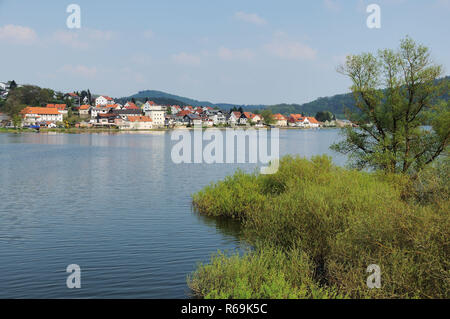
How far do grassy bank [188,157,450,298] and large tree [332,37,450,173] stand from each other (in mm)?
11602

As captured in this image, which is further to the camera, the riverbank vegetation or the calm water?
the calm water

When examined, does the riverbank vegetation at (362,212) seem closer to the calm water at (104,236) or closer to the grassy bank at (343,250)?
the grassy bank at (343,250)

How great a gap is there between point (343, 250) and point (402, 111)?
2226 centimetres

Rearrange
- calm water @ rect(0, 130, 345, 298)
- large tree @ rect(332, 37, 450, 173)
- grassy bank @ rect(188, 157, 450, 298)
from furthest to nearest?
1. large tree @ rect(332, 37, 450, 173)
2. calm water @ rect(0, 130, 345, 298)
3. grassy bank @ rect(188, 157, 450, 298)

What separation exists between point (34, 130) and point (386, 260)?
202m

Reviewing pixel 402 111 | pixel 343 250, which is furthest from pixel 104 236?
pixel 402 111

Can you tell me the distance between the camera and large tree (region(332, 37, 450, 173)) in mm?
30875

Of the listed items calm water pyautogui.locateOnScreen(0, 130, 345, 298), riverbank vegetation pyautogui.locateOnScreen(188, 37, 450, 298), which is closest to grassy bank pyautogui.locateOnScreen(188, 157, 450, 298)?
riverbank vegetation pyautogui.locateOnScreen(188, 37, 450, 298)

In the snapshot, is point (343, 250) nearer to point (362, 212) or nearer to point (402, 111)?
point (362, 212)

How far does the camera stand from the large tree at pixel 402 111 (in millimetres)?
30875

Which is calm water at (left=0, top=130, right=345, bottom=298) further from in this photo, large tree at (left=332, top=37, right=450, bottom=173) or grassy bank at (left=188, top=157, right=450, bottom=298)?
large tree at (left=332, top=37, right=450, bottom=173)

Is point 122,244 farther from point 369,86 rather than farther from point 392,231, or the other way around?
point 369,86

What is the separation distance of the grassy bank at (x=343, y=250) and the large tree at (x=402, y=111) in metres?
11.6
